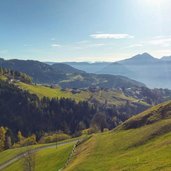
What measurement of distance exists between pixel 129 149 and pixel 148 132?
19.7 ft

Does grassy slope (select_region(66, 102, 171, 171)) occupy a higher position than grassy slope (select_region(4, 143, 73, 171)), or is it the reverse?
grassy slope (select_region(66, 102, 171, 171))

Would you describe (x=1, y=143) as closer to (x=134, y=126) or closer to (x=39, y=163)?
(x=39, y=163)

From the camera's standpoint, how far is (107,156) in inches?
2331

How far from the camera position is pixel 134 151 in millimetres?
54812

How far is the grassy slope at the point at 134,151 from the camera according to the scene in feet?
146

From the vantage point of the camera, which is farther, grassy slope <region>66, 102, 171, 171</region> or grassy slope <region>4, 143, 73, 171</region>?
grassy slope <region>4, 143, 73, 171</region>

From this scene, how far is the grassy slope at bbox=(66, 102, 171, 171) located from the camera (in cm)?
4458

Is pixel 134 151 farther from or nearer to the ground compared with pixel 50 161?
farther from the ground

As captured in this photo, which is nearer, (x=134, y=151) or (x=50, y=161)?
(x=134, y=151)

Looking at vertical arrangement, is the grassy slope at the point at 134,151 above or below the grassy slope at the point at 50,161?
above

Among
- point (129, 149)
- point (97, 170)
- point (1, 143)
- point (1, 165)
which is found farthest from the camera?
point (1, 143)

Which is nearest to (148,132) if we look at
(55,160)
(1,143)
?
(55,160)

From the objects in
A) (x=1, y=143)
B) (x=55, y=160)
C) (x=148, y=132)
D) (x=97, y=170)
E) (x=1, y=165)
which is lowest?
(x=1, y=143)

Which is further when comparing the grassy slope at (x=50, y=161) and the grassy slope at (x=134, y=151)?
the grassy slope at (x=50, y=161)
